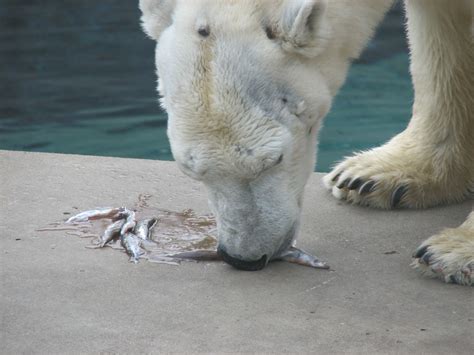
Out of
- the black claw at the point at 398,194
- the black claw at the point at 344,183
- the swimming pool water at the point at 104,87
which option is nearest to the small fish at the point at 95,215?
the black claw at the point at 344,183

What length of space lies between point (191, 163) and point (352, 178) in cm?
A: 95

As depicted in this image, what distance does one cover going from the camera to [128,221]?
2936mm

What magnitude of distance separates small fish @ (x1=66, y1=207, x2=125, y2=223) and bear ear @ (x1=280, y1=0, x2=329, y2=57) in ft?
3.04

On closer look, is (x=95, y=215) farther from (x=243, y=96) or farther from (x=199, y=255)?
(x=243, y=96)

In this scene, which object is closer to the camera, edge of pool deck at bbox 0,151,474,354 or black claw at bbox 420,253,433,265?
edge of pool deck at bbox 0,151,474,354

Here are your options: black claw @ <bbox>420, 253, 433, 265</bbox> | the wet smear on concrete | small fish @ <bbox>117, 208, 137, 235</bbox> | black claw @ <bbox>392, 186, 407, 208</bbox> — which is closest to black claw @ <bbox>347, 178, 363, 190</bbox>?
black claw @ <bbox>392, 186, 407, 208</bbox>

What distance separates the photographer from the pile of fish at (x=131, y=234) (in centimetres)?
273

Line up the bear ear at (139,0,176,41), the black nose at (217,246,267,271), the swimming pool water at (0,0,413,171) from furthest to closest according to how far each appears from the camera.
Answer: the swimming pool water at (0,0,413,171), the black nose at (217,246,267,271), the bear ear at (139,0,176,41)

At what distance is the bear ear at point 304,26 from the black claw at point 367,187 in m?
0.83

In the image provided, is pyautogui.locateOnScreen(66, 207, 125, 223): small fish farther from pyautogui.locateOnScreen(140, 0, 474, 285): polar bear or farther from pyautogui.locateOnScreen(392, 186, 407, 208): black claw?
pyautogui.locateOnScreen(392, 186, 407, 208): black claw

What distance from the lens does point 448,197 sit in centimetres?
319

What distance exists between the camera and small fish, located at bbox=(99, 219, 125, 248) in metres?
2.86

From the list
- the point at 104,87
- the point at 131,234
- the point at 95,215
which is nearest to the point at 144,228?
the point at 131,234

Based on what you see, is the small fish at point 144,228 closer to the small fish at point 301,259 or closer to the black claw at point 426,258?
the small fish at point 301,259
